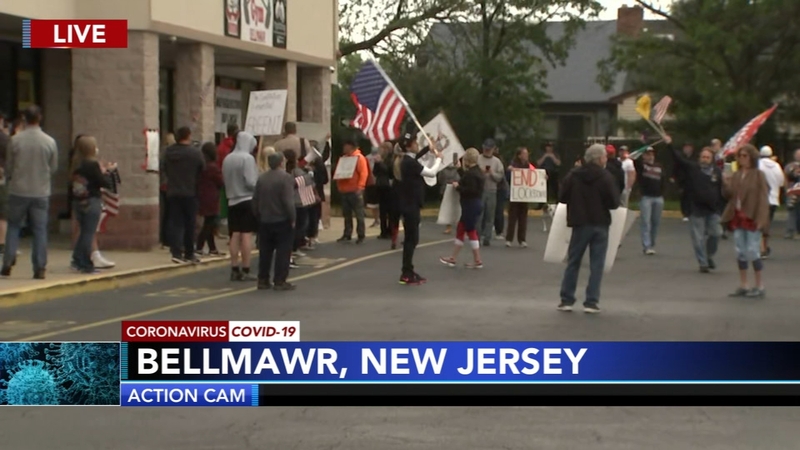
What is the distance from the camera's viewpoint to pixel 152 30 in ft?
70.3

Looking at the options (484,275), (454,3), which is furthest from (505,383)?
(454,3)

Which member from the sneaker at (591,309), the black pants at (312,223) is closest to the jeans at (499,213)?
the black pants at (312,223)

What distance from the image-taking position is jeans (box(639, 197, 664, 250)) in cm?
2292

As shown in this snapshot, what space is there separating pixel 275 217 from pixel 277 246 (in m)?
0.37

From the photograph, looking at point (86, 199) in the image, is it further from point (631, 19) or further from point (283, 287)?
point (631, 19)

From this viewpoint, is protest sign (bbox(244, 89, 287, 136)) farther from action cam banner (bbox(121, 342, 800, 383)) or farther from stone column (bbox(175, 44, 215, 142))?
action cam banner (bbox(121, 342, 800, 383))

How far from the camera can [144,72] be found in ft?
69.8

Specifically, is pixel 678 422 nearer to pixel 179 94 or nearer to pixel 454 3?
pixel 179 94

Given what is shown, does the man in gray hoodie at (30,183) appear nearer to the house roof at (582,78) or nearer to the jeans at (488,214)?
the jeans at (488,214)

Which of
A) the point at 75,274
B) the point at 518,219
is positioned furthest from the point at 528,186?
the point at 75,274

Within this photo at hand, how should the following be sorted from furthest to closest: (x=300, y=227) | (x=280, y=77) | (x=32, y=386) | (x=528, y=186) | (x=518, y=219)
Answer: (x=280, y=77) < (x=528, y=186) < (x=518, y=219) < (x=300, y=227) < (x=32, y=386)

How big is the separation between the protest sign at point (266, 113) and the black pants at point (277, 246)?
524cm

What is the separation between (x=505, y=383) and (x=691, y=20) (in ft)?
122

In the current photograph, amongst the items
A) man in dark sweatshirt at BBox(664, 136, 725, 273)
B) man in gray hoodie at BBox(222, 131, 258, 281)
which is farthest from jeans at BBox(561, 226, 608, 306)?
man in dark sweatshirt at BBox(664, 136, 725, 273)
